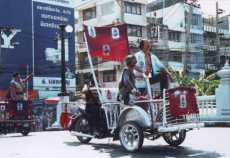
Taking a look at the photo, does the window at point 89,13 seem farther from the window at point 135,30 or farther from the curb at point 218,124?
the curb at point 218,124

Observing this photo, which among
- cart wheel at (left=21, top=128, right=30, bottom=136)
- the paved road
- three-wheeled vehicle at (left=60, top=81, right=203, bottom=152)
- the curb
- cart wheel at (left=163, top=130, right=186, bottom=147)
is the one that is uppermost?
three-wheeled vehicle at (left=60, top=81, right=203, bottom=152)

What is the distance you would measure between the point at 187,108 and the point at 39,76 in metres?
36.8

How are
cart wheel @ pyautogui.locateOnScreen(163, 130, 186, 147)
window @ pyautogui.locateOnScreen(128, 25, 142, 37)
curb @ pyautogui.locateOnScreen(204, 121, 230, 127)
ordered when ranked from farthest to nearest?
window @ pyautogui.locateOnScreen(128, 25, 142, 37), curb @ pyautogui.locateOnScreen(204, 121, 230, 127), cart wheel @ pyautogui.locateOnScreen(163, 130, 186, 147)

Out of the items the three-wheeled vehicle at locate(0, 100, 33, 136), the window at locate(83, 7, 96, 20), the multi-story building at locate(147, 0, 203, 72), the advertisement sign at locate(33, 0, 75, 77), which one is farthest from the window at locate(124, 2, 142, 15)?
the three-wheeled vehicle at locate(0, 100, 33, 136)

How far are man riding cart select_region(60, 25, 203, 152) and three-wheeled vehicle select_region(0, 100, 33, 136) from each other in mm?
5311

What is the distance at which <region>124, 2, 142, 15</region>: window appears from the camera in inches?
2120

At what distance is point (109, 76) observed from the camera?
171ft

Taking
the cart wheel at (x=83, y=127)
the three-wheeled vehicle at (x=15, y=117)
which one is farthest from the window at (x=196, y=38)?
the cart wheel at (x=83, y=127)

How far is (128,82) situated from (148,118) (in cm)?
87

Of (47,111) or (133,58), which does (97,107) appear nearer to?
(133,58)

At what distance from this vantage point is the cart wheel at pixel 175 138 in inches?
391

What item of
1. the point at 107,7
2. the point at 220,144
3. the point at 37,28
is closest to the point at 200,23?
the point at 107,7

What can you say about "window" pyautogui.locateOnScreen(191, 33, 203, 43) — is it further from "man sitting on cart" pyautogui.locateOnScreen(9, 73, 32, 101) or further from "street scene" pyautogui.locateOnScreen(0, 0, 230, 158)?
"man sitting on cart" pyautogui.locateOnScreen(9, 73, 32, 101)

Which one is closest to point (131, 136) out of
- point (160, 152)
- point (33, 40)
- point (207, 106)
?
point (160, 152)
